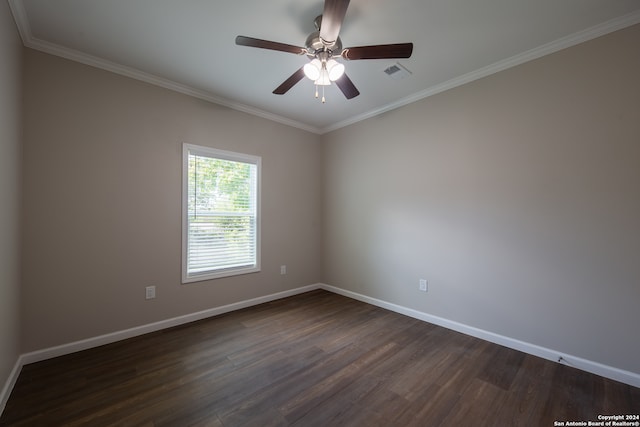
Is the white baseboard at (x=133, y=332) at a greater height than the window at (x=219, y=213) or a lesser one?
lesser

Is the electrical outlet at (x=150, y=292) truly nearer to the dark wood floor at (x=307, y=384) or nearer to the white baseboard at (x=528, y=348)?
the dark wood floor at (x=307, y=384)

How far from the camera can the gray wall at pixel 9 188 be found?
1674 millimetres

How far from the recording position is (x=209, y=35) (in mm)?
2154

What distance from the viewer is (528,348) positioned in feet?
7.74

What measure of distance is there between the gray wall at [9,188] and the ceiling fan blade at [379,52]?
224cm

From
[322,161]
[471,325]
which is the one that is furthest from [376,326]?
[322,161]

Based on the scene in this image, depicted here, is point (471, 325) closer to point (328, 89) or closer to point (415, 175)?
point (415, 175)

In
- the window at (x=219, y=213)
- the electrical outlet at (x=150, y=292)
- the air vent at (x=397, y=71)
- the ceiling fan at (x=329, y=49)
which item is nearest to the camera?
the ceiling fan at (x=329, y=49)

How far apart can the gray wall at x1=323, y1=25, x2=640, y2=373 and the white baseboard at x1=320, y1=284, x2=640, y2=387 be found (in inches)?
1.9

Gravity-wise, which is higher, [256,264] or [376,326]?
[256,264]

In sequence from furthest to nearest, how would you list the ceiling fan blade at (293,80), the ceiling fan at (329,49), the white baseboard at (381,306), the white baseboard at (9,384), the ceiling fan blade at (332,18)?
the ceiling fan blade at (293,80)
the white baseboard at (381,306)
the white baseboard at (9,384)
the ceiling fan at (329,49)
the ceiling fan blade at (332,18)

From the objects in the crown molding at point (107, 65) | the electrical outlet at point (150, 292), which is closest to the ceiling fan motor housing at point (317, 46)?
the crown molding at point (107, 65)

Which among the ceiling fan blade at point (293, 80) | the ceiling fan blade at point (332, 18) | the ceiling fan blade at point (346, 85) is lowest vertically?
the ceiling fan blade at point (346, 85)

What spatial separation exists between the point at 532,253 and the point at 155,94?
4120 mm
